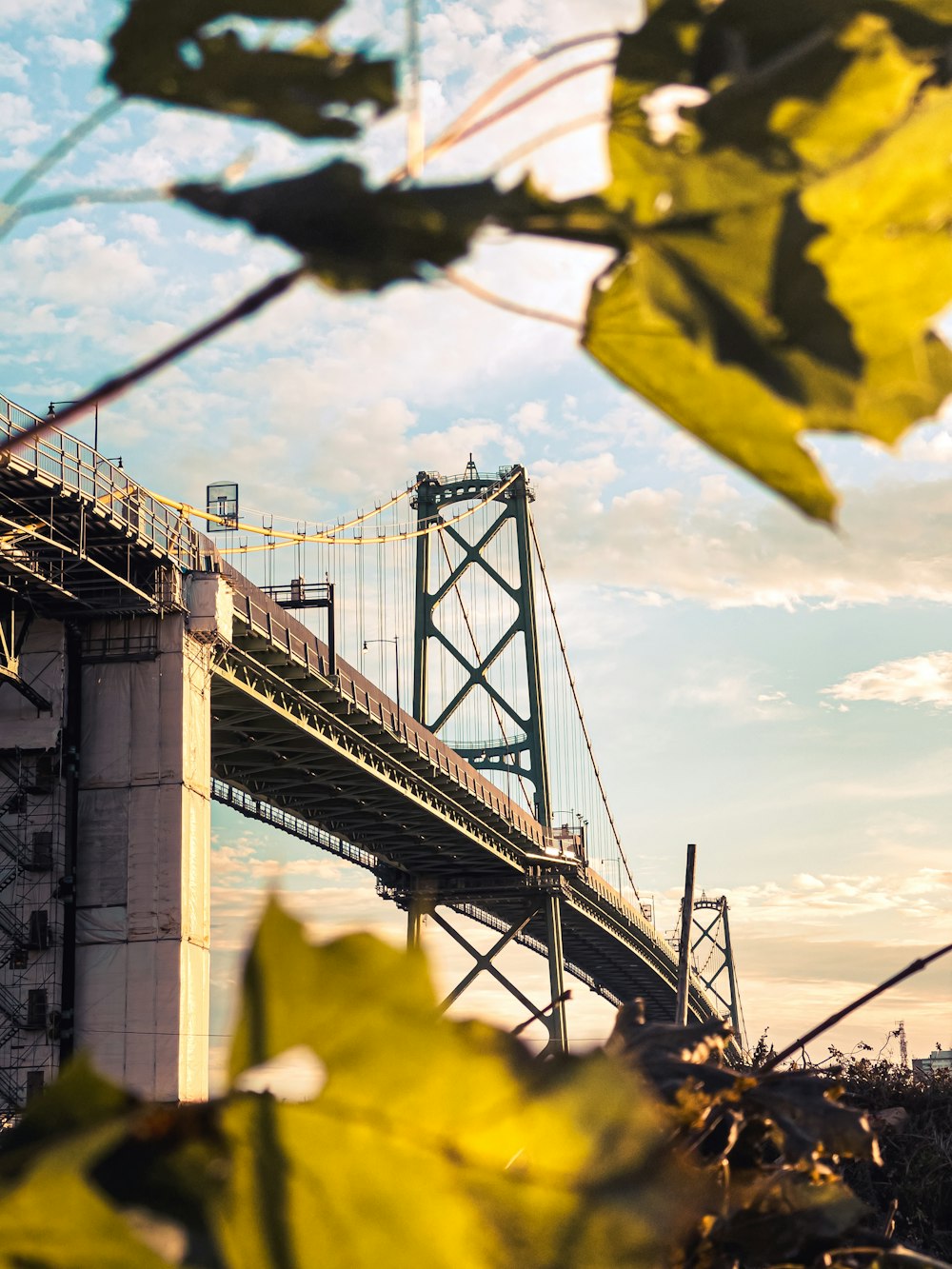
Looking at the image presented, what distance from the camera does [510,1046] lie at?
1.12 ft

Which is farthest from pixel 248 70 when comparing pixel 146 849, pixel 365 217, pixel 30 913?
pixel 30 913

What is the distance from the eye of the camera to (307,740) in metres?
16.5

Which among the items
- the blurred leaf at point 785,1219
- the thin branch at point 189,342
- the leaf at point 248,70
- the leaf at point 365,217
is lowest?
the blurred leaf at point 785,1219

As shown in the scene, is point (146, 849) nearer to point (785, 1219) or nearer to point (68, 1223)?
point (785, 1219)

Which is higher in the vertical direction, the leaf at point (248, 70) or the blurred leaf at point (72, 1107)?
the leaf at point (248, 70)

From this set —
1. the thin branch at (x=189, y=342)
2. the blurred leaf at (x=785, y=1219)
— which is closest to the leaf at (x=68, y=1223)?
the thin branch at (x=189, y=342)

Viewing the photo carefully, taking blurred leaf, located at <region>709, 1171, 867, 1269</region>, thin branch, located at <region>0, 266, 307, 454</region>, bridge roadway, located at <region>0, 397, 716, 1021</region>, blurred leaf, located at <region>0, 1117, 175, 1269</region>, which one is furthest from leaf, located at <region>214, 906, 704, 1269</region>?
bridge roadway, located at <region>0, 397, 716, 1021</region>

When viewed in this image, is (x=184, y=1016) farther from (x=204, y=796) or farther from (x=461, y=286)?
(x=461, y=286)

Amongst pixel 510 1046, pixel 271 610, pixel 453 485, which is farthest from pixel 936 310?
pixel 453 485

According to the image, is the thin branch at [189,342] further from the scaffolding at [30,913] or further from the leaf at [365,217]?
the scaffolding at [30,913]

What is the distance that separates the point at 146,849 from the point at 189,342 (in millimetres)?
12865

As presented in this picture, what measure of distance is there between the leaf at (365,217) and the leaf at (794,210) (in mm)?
49

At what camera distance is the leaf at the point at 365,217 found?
0.99ft

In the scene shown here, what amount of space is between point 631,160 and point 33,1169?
0.29 metres
